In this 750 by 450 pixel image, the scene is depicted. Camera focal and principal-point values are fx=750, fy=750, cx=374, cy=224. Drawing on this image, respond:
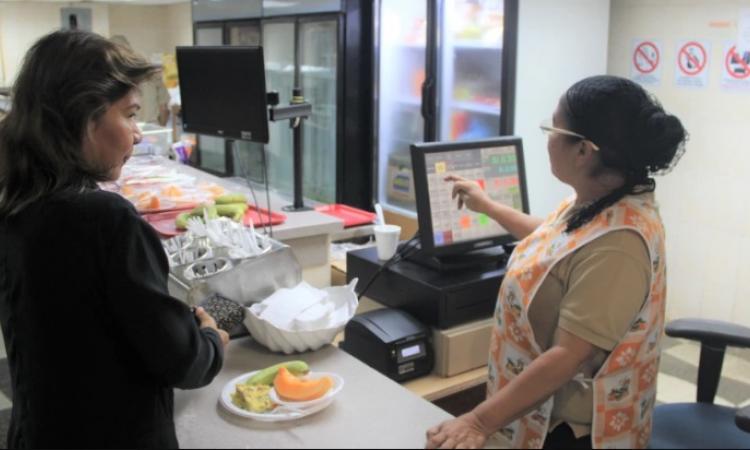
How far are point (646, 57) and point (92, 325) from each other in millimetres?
3276

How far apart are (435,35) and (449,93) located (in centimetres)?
35

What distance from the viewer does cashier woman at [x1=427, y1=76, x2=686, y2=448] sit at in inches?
51.3

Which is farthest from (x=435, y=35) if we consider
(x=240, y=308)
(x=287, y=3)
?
(x=240, y=308)

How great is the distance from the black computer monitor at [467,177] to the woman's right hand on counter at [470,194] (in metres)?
0.02

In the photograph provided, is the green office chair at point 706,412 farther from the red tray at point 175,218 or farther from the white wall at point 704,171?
the white wall at point 704,171

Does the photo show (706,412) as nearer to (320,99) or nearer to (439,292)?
(439,292)

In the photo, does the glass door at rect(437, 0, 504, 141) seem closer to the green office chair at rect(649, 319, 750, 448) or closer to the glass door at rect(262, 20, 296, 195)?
the glass door at rect(262, 20, 296, 195)

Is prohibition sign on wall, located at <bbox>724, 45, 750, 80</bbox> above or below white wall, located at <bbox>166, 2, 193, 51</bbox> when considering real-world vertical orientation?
below

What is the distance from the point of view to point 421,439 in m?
0.87

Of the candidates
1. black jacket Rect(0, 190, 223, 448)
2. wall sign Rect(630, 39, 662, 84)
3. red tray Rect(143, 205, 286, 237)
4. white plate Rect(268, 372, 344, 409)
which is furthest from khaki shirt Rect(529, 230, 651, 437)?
wall sign Rect(630, 39, 662, 84)

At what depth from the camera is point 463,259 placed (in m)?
1.97

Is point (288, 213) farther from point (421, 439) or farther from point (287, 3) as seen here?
point (287, 3)

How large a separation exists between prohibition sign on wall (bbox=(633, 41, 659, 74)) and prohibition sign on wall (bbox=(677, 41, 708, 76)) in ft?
0.42

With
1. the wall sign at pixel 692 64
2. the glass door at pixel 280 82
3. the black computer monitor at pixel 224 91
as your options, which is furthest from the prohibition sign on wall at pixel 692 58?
the glass door at pixel 280 82
